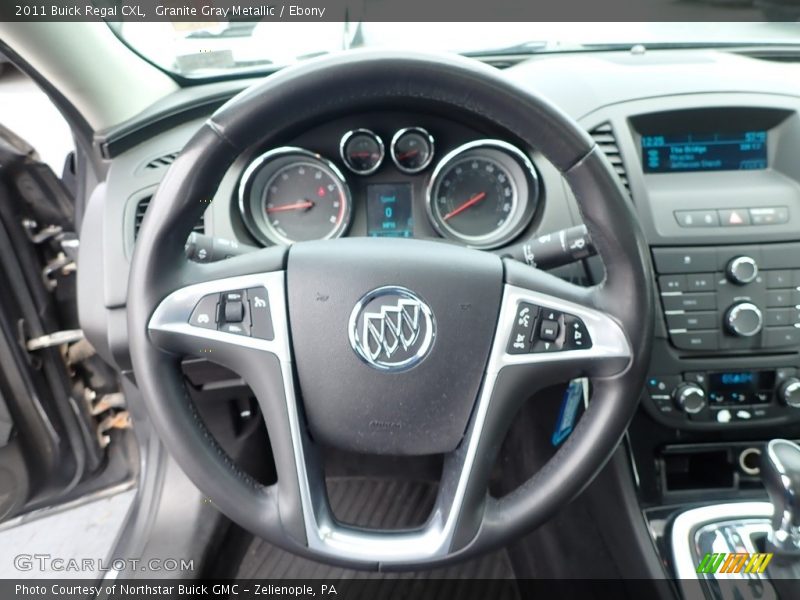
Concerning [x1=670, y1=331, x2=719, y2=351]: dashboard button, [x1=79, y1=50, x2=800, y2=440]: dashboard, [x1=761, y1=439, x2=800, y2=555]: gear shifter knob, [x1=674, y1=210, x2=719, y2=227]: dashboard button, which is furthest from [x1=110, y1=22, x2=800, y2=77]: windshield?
[x1=761, y1=439, x2=800, y2=555]: gear shifter knob

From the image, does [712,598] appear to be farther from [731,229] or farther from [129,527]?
[129,527]

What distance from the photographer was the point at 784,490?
Answer: 40.4 inches

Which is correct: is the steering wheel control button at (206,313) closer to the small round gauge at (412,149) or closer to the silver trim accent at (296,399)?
the silver trim accent at (296,399)

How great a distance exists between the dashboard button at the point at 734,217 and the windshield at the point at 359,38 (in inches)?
19.0

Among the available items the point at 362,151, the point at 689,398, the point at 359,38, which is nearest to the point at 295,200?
the point at 362,151

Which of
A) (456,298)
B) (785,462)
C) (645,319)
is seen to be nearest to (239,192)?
(456,298)

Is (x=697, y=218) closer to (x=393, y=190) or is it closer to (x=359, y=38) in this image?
(x=393, y=190)

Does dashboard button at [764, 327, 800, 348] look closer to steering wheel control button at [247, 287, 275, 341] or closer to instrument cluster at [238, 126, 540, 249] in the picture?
instrument cluster at [238, 126, 540, 249]

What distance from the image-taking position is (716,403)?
1325mm

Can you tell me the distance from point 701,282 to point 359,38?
0.86 metres

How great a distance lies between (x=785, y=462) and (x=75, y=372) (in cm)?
163

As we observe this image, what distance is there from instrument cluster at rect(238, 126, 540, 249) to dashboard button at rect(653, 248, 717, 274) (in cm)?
26

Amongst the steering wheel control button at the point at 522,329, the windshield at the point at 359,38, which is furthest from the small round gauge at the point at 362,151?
the steering wheel control button at the point at 522,329

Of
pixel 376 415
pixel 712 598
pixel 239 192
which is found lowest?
pixel 712 598
